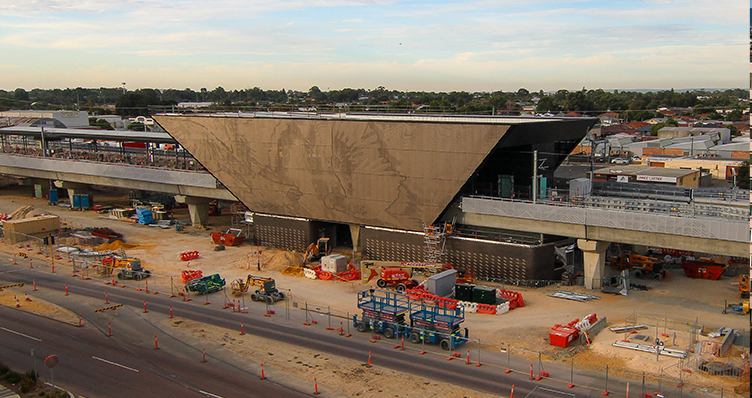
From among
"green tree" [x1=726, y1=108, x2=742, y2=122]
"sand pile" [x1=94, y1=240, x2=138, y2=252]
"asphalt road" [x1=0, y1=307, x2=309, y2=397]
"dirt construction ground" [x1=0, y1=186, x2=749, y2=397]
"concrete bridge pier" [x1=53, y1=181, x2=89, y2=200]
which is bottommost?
"dirt construction ground" [x1=0, y1=186, x2=749, y2=397]

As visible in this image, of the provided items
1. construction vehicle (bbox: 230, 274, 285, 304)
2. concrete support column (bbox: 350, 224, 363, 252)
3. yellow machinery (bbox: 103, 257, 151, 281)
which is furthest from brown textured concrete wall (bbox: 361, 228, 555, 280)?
yellow machinery (bbox: 103, 257, 151, 281)

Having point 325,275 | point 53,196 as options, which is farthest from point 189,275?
point 53,196

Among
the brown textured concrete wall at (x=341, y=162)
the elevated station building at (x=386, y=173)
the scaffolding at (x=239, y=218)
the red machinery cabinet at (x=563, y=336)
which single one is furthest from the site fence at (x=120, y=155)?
the red machinery cabinet at (x=563, y=336)

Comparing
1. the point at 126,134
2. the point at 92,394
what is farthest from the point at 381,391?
the point at 126,134

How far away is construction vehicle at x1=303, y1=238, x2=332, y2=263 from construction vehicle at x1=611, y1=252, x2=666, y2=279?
949 inches

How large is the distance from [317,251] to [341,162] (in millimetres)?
8479

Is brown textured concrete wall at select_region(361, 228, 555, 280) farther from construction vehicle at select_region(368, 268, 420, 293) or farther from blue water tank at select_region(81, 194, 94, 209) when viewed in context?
blue water tank at select_region(81, 194, 94, 209)

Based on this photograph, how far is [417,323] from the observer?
109 ft

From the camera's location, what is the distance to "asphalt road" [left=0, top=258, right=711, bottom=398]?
27.8m

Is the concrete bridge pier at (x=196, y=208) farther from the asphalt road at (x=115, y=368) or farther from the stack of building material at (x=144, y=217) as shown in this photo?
the asphalt road at (x=115, y=368)

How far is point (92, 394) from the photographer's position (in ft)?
89.9

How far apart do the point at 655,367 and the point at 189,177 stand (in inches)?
1925

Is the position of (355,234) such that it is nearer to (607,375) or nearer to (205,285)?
(205,285)

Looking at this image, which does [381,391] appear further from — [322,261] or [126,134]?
[126,134]
